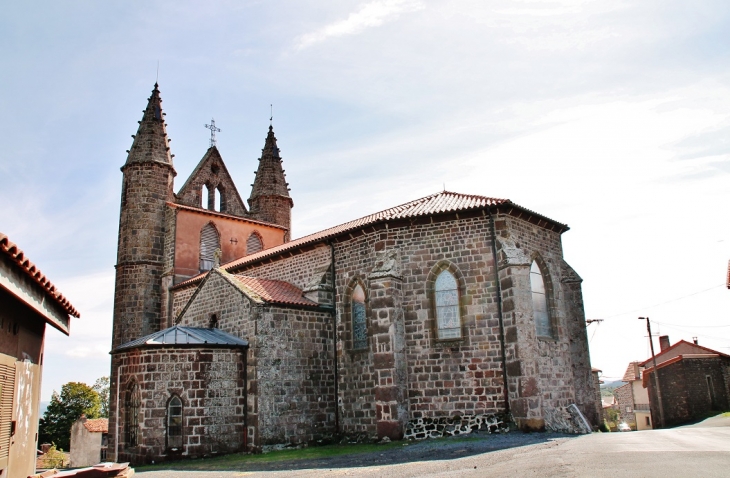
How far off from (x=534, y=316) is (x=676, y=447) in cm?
607

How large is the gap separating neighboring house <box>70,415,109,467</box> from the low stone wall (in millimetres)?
27006

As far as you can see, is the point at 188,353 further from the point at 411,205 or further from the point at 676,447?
the point at 676,447

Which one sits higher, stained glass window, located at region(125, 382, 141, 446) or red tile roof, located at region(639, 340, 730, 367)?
red tile roof, located at region(639, 340, 730, 367)

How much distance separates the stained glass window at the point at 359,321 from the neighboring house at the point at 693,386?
2402cm

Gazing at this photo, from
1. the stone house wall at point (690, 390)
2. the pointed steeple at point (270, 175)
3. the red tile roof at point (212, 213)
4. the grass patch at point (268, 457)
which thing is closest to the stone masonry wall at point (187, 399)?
the grass patch at point (268, 457)

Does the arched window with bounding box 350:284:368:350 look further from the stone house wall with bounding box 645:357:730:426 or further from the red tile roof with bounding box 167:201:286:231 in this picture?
the stone house wall with bounding box 645:357:730:426

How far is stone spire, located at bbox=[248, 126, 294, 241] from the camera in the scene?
112 feet

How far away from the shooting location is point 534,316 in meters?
16.7

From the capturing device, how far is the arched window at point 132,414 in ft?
50.7

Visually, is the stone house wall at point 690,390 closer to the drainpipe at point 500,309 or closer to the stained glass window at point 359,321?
the drainpipe at point 500,309

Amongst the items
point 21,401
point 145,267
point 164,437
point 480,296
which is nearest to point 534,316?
point 480,296

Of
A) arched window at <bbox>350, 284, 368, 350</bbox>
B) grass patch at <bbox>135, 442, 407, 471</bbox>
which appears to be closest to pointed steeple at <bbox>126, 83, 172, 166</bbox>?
arched window at <bbox>350, 284, 368, 350</bbox>

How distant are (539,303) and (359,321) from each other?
5.64 metres

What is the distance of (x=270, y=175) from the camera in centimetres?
3538
